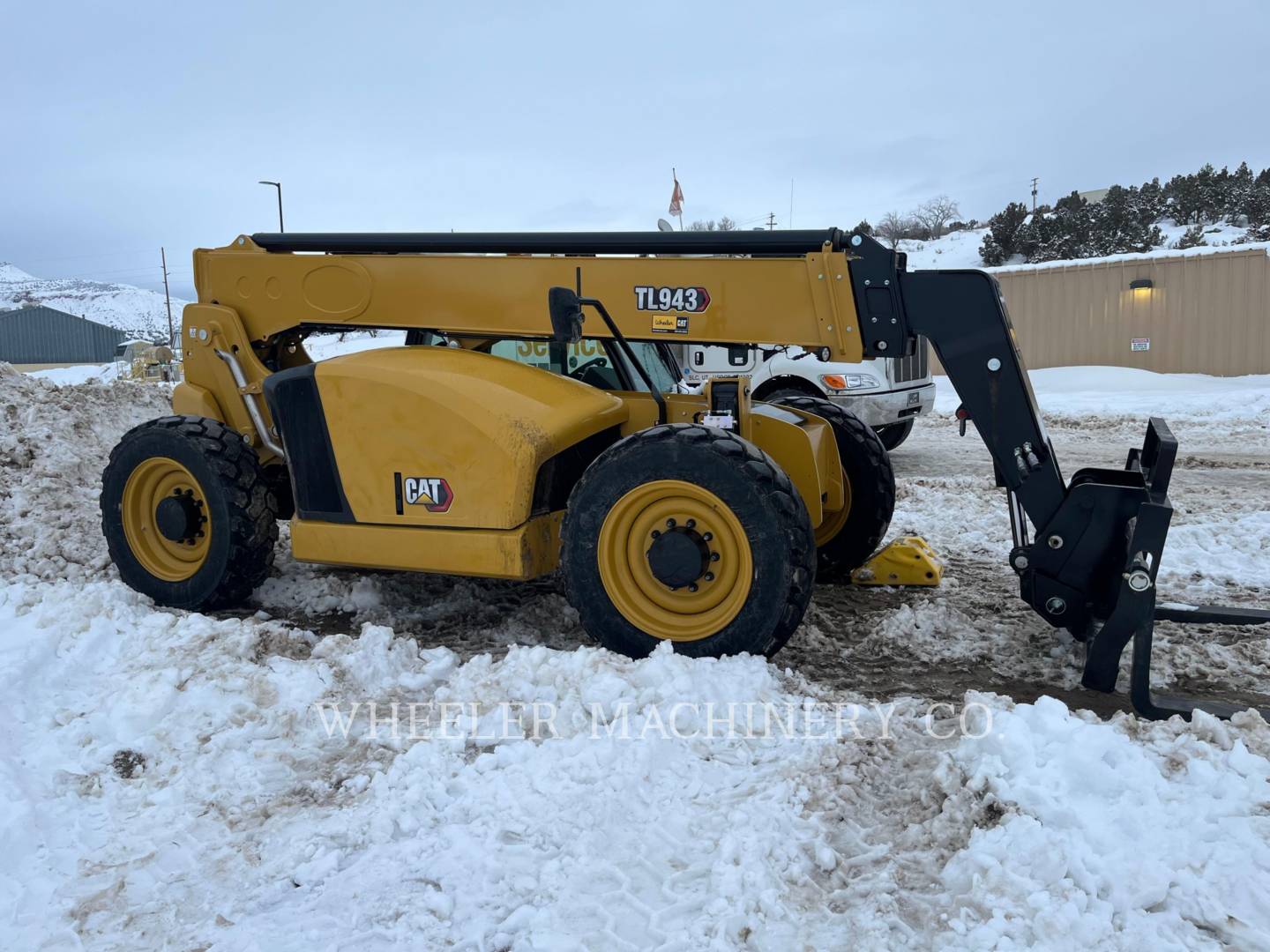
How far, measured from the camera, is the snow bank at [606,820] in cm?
257

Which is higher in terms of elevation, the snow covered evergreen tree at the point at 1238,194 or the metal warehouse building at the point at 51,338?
the snow covered evergreen tree at the point at 1238,194

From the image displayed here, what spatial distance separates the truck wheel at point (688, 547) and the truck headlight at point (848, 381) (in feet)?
24.7

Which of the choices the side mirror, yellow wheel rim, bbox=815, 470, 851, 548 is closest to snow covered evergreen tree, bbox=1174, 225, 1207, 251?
yellow wheel rim, bbox=815, 470, 851, 548

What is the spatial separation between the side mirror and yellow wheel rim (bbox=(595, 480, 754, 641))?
2.71 feet

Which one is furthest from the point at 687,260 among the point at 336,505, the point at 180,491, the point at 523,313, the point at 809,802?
the point at 180,491

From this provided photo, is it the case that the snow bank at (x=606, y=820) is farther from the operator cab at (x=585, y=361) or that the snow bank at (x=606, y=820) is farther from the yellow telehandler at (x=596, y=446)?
the operator cab at (x=585, y=361)

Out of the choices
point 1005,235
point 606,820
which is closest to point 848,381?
point 606,820

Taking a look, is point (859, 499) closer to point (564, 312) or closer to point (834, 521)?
point (834, 521)

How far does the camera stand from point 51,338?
6162 cm

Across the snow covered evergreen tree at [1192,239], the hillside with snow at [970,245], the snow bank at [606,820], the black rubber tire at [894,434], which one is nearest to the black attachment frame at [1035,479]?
the snow bank at [606,820]

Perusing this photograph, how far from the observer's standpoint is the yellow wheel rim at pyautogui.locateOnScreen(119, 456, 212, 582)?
17.5ft

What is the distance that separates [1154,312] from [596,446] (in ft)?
74.7

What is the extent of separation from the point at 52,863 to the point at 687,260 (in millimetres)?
3500

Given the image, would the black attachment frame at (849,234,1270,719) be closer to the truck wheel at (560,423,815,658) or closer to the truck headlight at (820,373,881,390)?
the truck wheel at (560,423,815,658)
